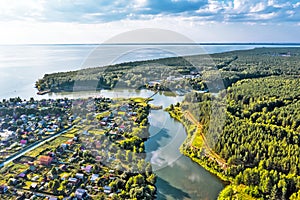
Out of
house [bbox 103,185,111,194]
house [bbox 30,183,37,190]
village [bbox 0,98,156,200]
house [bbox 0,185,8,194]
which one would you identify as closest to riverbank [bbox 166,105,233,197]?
village [bbox 0,98,156,200]

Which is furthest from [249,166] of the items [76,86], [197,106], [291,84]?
[76,86]

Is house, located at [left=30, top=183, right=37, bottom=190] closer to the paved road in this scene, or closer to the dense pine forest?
the paved road

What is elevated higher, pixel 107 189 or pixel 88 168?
pixel 88 168

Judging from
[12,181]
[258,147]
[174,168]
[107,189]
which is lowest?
[174,168]

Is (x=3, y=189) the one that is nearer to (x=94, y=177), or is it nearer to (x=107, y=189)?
(x=94, y=177)

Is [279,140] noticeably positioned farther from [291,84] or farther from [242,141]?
[291,84]

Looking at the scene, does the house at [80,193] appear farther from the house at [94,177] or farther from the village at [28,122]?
the village at [28,122]

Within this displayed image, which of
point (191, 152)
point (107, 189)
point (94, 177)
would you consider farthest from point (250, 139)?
point (94, 177)

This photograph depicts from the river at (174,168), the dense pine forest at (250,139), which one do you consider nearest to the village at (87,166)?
→ the river at (174,168)
